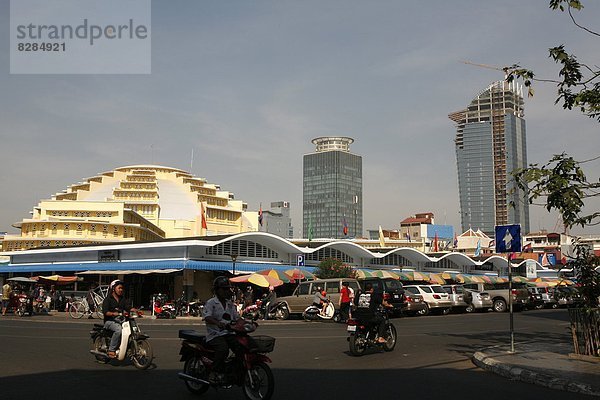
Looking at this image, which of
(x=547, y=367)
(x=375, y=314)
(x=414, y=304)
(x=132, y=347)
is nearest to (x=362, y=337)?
(x=375, y=314)

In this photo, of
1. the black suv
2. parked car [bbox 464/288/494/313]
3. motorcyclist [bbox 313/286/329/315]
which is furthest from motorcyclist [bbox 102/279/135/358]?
parked car [bbox 464/288/494/313]

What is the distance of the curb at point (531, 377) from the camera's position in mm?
9109

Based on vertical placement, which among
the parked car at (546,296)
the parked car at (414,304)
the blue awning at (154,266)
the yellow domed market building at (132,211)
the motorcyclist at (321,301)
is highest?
the yellow domed market building at (132,211)

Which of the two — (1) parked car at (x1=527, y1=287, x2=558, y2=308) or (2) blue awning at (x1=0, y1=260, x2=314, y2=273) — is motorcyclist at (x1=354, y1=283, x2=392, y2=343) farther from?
(1) parked car at (x1=527, y1=287, x2=558, y2=308)

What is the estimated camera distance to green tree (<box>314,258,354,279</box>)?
1681 inches

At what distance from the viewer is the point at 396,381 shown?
32.9 ft

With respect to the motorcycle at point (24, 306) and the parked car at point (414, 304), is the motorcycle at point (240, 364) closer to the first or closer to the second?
the parked car at point (414, 304)

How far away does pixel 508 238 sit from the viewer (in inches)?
543

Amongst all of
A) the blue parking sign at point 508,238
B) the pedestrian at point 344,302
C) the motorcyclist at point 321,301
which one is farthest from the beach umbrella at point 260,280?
the blue parking sign at point 508,238

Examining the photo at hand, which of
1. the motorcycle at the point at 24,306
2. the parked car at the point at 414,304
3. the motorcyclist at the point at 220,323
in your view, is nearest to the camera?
the motorcyclist at the point at 220,323

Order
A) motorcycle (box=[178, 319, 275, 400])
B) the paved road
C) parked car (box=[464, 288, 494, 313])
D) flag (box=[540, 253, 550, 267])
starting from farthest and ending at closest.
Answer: flag (box=[540, 253, 550, 267]) < parked car (box=[464, 288, 494, 313]) < the paved road < motorcycle (box=[178, 319, 275, 400])

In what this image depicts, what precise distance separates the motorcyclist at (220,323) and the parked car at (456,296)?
89.0 feet

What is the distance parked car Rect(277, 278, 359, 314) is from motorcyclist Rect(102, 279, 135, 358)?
17682mm

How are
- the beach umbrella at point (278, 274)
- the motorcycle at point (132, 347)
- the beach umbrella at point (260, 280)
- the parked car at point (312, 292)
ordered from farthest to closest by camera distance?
the beach umbrella at point (278, 274) → the beach umbrella at point (260, 280) → the parked car at point (312, 292) → the motorcycle at point (132, 347)
